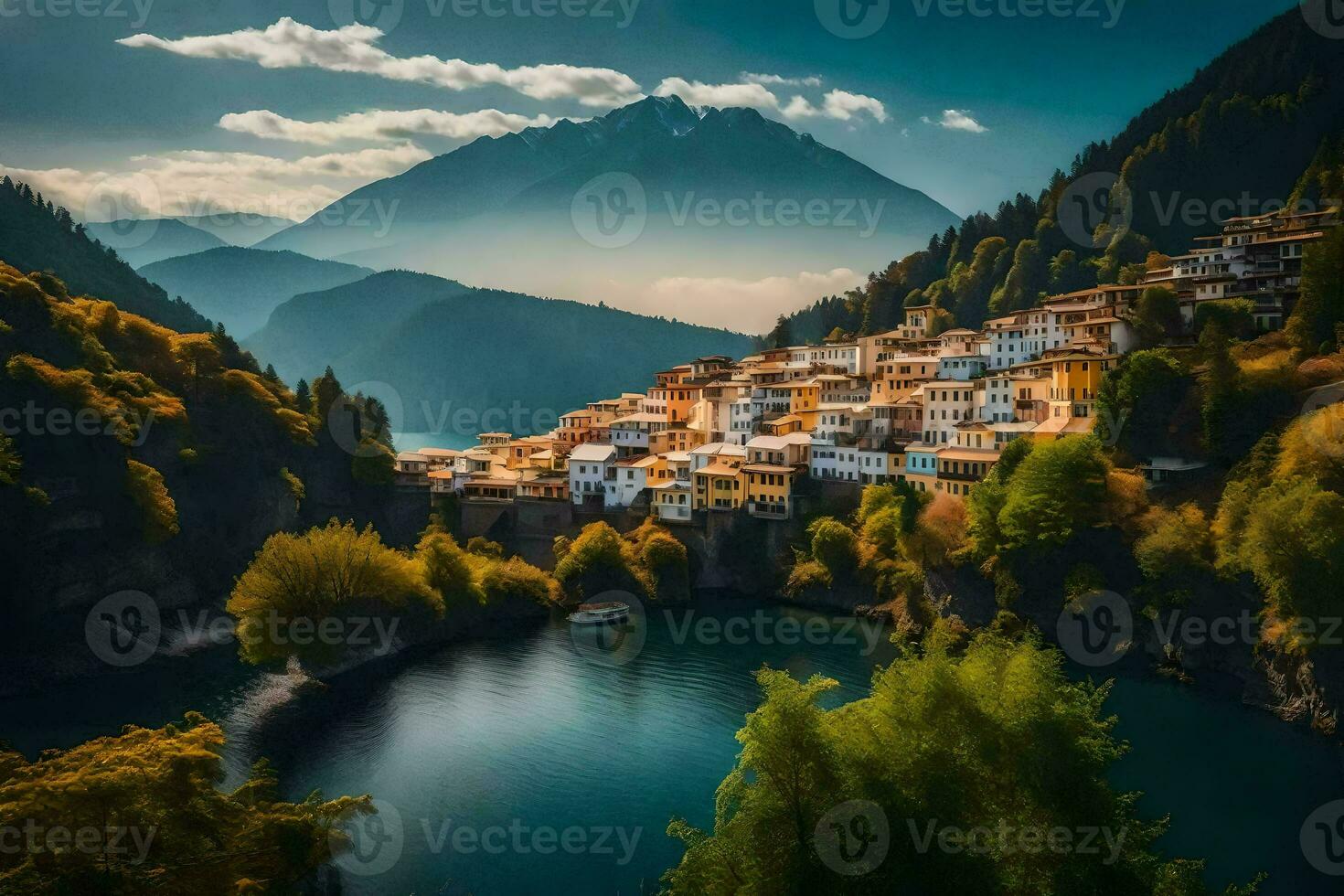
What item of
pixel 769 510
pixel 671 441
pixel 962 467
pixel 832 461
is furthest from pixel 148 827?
pixel 671 441

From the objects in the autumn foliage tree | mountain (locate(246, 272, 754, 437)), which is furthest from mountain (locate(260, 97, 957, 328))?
the autumn foliage tree

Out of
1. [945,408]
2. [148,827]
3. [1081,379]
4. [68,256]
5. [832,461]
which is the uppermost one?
[68,256]

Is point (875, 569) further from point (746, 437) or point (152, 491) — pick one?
point (152, 491)

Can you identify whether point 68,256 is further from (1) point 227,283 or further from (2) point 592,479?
(1) point 227,283

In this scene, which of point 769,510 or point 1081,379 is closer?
point 1081,379

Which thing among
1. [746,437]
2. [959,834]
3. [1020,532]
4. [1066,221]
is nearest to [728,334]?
[1066,221]

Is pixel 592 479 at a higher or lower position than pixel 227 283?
lower

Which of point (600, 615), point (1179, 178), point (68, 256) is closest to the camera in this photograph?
point (600, 615)
